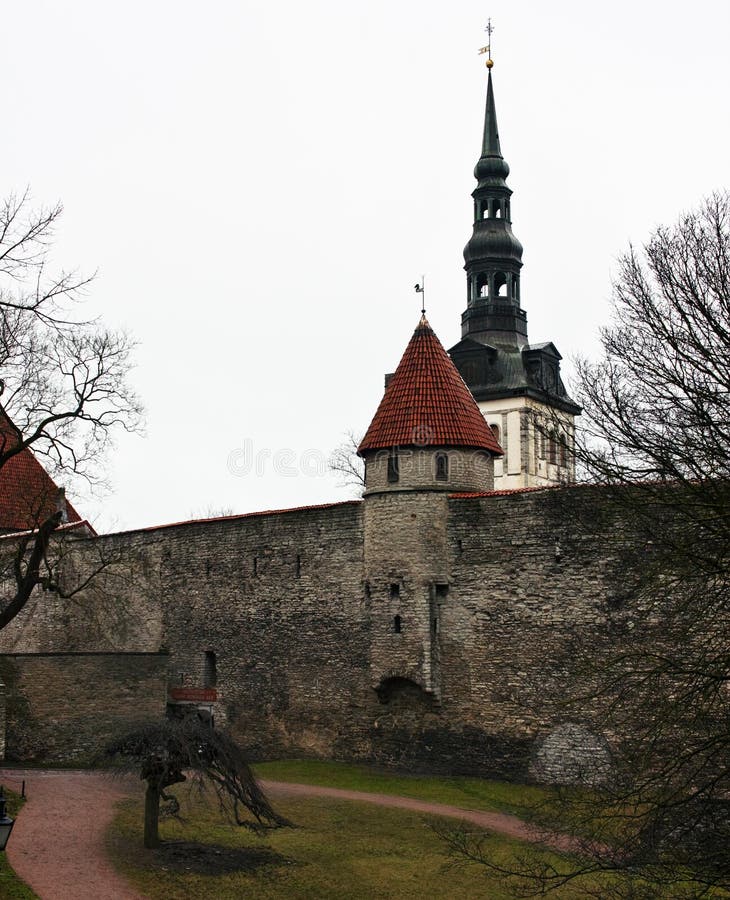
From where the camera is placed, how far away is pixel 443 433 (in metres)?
22.5

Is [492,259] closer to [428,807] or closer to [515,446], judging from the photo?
[515,446]

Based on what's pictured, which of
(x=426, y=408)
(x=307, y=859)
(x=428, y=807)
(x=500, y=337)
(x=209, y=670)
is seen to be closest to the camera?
(x=307, y=859)

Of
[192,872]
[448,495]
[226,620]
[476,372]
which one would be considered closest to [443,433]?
[448,495]

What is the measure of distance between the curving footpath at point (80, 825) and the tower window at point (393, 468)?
19.5 feet

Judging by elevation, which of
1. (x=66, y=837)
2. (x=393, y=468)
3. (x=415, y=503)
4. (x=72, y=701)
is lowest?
(x=66, y=837)

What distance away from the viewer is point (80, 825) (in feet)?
56.9

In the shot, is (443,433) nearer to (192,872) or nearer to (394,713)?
(394,713)

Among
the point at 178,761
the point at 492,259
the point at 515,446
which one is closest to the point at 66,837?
the point at 178,761

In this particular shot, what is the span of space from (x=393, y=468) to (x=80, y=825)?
29.3 ft

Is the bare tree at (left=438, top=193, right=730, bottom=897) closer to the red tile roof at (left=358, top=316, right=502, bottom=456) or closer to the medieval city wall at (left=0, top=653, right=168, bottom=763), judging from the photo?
the red tile roof at (left=358, top=316, right=502, bottom=456)

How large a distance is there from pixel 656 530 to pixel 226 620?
15.7 meters

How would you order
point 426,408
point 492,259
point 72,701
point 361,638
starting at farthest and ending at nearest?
point 492,259, point 72,701, point 361,638, point 426,408

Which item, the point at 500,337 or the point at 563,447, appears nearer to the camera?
the point at 563,447

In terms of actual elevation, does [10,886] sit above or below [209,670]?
below
